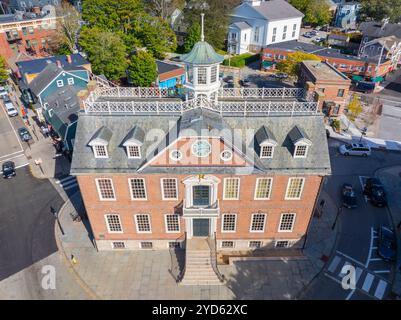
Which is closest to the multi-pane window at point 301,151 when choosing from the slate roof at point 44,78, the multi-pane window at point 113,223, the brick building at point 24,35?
the multi-pane window at point 113,223

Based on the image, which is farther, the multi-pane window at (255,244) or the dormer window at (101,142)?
the multi-pane window at (255,244)

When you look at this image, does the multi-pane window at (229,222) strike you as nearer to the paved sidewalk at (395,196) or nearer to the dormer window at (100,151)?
the dormer window at (100,151)

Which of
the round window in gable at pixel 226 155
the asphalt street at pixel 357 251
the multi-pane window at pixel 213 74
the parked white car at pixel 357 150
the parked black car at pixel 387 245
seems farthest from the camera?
the parked white car at pixel 357 150

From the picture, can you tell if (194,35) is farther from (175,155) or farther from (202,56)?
(175,155)

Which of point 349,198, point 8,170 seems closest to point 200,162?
point 349,198

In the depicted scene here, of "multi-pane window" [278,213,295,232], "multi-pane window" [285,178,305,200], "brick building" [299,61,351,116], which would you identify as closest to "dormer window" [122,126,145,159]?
"multi-pane window" [285,178,305,200]

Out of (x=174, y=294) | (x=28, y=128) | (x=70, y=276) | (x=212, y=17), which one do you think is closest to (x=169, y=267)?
(x=174, y=294)

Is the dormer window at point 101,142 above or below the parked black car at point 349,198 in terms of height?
above
